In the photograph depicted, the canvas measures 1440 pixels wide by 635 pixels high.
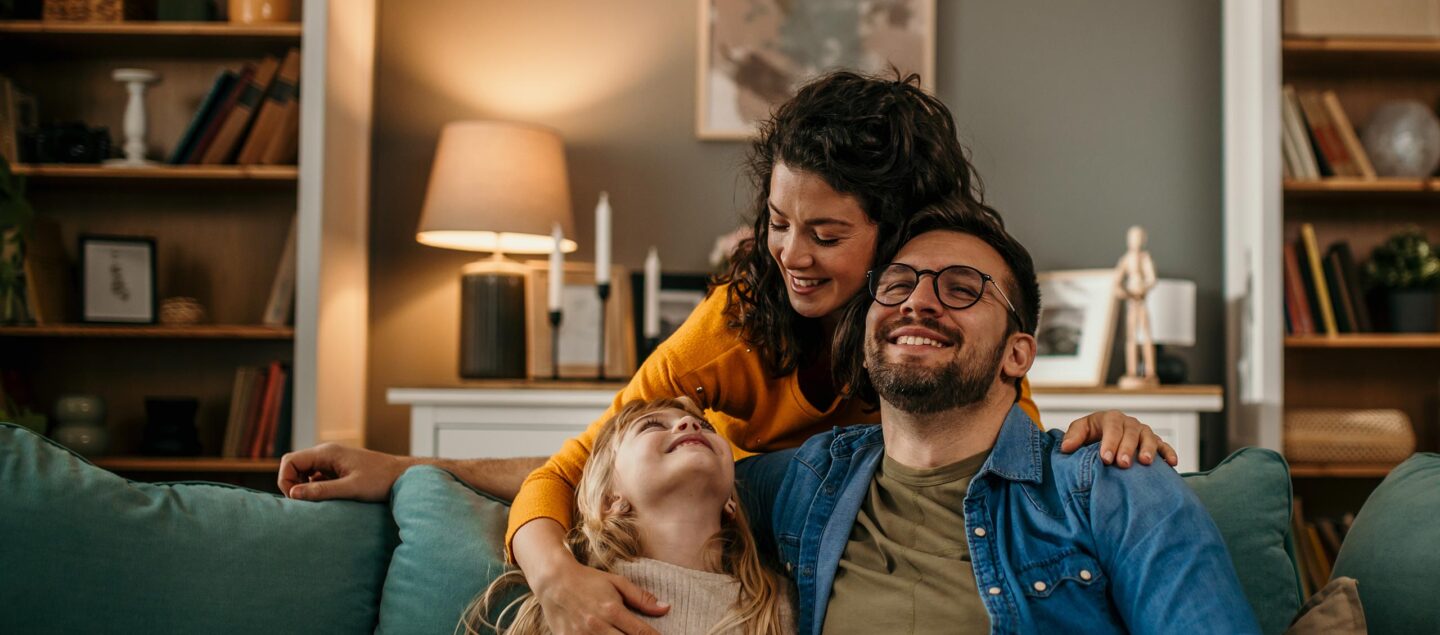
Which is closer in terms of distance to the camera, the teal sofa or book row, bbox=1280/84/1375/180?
the teal sofa

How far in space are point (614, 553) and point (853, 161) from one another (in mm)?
654

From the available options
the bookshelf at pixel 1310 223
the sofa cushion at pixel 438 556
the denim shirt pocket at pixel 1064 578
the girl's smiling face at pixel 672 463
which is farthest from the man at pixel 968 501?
the bookshelf at pixel 1310 223

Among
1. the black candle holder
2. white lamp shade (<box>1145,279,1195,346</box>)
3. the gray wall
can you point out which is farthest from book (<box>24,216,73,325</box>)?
white lamp shade (<box>1145,279,1195,346</box>)

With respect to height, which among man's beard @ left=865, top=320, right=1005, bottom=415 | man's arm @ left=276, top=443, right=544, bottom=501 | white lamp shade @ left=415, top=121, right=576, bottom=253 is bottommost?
man's arm @ left=276, top=443, right=544, bottom=501

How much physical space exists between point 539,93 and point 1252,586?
275cm

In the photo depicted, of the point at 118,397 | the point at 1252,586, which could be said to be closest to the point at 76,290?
the point at 118,397

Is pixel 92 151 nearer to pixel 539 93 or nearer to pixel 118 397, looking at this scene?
pixel 118 397

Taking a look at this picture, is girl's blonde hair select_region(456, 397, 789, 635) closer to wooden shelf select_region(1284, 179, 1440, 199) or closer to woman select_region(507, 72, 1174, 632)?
woman select_region(507, 72, 1174, 632)

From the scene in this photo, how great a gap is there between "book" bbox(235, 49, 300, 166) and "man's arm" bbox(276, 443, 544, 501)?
1.83 m

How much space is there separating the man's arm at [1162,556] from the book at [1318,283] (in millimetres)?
2303

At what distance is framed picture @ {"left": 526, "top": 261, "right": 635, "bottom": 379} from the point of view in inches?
126

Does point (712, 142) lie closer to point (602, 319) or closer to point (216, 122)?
point (602, 319)

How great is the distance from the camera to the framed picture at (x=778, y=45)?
3510 millimetres

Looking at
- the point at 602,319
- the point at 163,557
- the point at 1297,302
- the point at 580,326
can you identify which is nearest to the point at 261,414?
the point at 580,326
